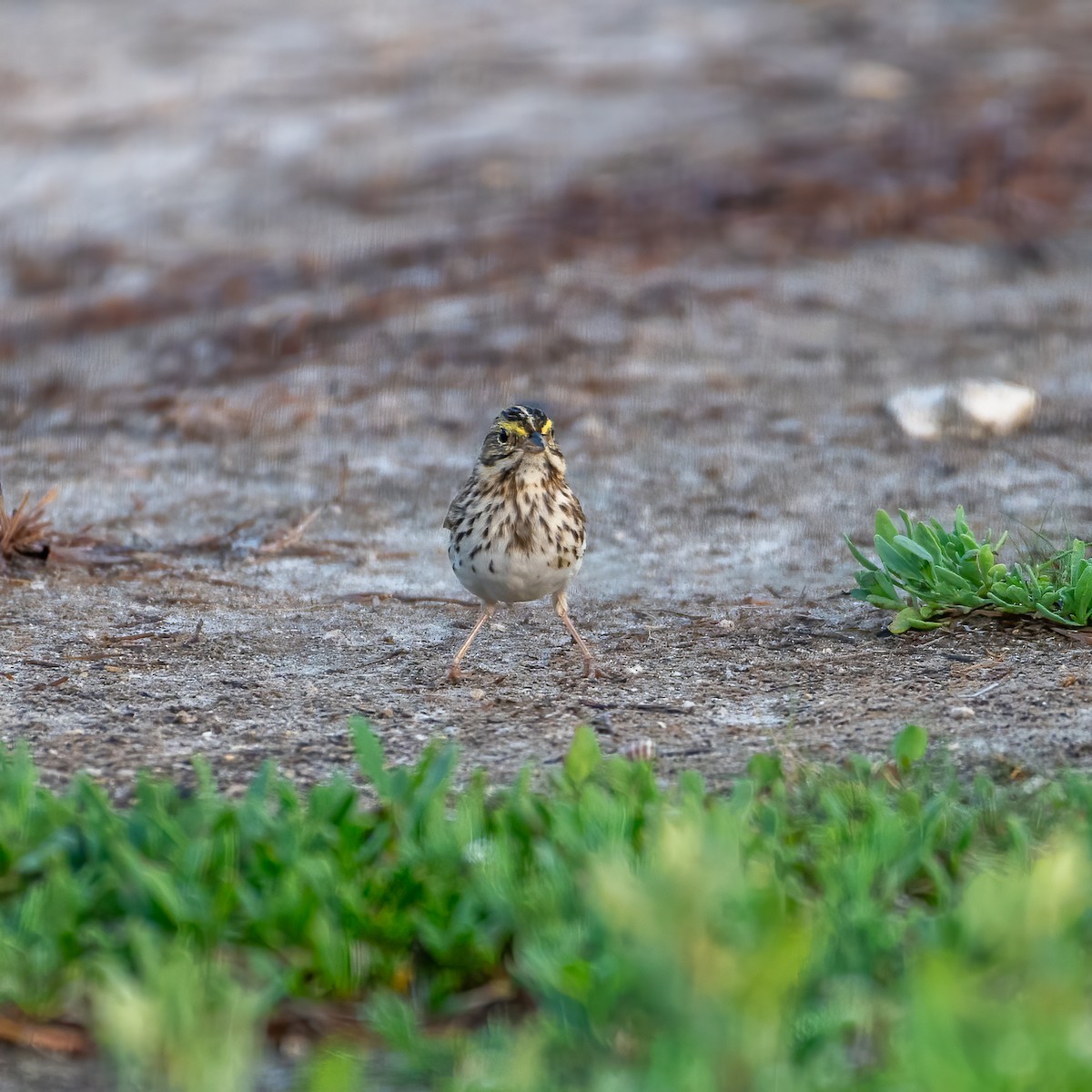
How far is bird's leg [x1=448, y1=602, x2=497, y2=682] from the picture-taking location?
584 centimetres

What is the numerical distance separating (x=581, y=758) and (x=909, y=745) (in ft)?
2.87

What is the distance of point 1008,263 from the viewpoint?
11273 mm

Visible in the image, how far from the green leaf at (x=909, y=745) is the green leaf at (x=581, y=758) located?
81cm

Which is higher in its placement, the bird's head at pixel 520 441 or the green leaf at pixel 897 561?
the bird's head at pixel 520 441

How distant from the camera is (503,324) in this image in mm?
10391

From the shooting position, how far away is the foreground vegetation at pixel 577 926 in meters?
2.95

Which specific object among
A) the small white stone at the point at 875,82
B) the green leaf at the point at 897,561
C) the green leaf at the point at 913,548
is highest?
the small white stone at the point at 875,82

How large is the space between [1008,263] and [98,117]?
8420 millimetres

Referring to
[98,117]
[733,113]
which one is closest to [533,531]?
[733,113]

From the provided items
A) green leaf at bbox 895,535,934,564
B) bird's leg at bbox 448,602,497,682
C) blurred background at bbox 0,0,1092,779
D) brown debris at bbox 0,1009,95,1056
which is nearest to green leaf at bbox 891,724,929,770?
blurred background at bbox 0,0,1092,779

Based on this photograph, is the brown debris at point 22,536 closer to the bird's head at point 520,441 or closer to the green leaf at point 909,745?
the bird's head at point 520,441

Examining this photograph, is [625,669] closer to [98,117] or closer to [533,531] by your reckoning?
[533,531]

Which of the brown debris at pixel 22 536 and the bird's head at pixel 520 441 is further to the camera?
the brown debris at pixel 22 536

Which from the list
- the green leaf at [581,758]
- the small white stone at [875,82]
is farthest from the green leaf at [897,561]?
the small white stone at [875,82]
